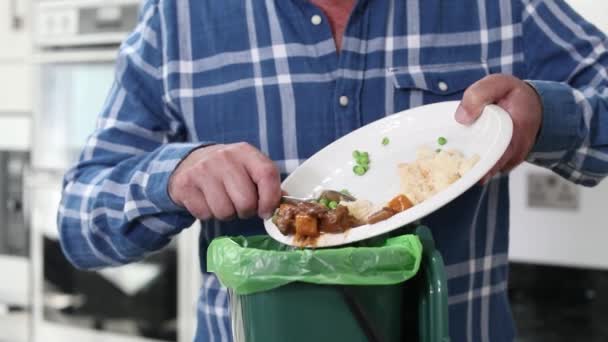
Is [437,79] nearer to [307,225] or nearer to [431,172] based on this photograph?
[431,172]

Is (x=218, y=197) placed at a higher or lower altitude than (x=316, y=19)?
lower

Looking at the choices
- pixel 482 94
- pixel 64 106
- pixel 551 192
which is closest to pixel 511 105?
pixel 482 94

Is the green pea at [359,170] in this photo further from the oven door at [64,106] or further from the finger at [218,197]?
the oven door at [64,106]

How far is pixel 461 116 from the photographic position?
76 cm

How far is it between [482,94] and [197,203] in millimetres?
282

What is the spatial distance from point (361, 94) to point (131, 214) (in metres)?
0.28

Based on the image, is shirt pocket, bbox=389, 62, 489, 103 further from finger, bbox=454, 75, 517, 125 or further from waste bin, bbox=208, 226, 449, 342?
waste bin, bbox=208, 226, 449, 342

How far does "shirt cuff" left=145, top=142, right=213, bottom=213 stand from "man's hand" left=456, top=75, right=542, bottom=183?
25 centimetres

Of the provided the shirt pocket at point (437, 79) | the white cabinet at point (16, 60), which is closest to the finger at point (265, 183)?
the shirt pocket at point (437, 79)

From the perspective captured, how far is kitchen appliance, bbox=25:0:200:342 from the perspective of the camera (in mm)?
1748

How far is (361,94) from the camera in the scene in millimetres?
891

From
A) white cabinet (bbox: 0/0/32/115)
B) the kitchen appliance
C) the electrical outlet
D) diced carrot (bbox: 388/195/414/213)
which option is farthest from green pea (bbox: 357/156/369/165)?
white cabinet (bbox: 0/0/32/115)

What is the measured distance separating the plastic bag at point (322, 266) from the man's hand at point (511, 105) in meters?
0.17

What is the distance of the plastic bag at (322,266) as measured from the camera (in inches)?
23.7
